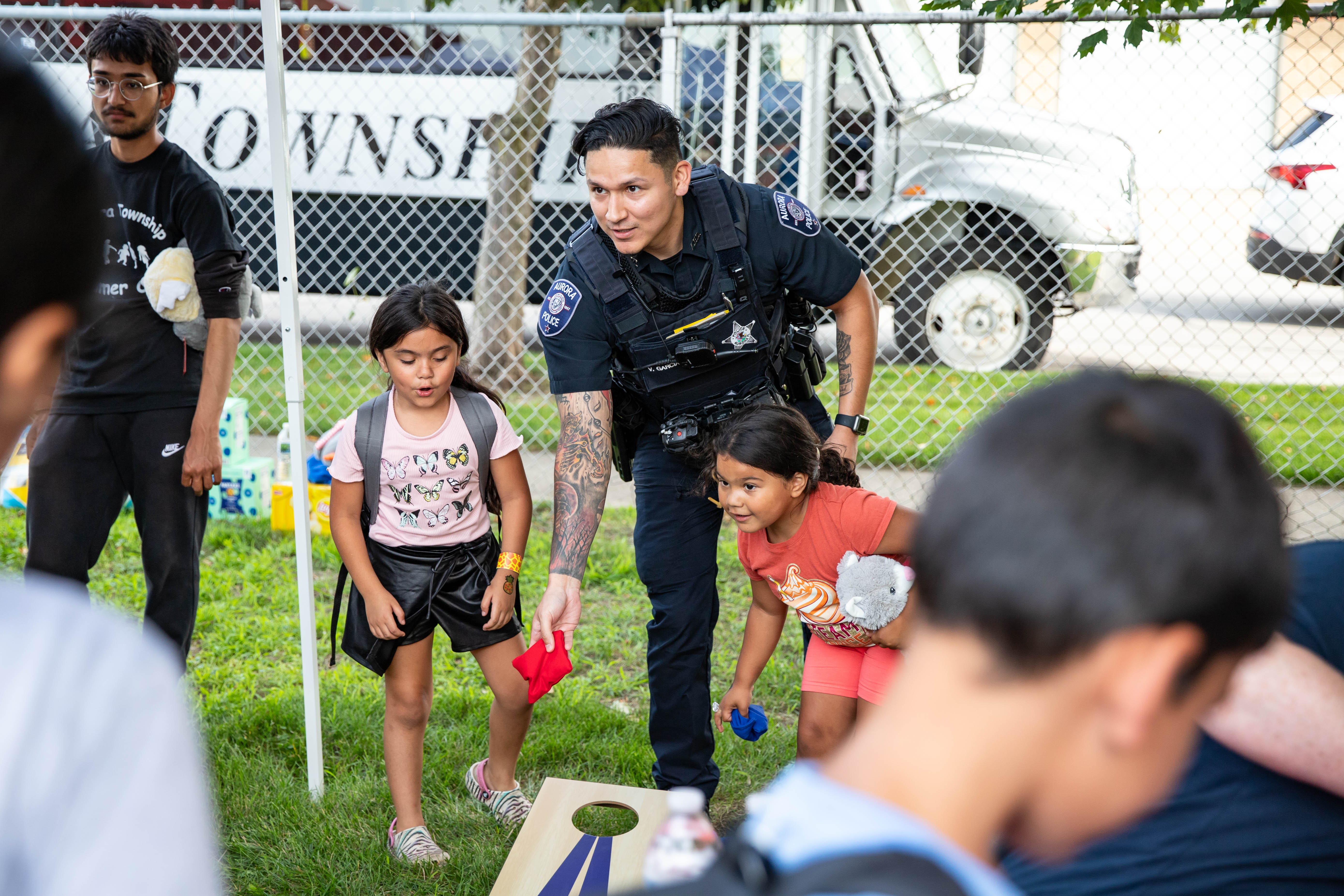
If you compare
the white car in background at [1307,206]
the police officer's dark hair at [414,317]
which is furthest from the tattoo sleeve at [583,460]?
the white car in background at [1307,206]

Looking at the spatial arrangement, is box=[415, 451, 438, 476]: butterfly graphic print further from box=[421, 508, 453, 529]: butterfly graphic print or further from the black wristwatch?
the black wristwatch

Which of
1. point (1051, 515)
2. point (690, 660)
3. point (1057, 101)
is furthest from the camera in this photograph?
point (1057, 101)

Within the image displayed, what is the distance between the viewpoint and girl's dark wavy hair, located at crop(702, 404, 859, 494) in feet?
9.43

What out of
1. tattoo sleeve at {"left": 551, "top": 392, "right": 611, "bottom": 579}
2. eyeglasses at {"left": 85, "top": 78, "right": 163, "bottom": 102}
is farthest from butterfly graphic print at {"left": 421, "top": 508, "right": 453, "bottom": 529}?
eyeglasses at {"left": 85, "top": 78, "right": 163, "bottom": 102}

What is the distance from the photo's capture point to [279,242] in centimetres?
295

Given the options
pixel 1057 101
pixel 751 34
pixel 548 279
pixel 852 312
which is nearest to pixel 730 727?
pixel 852 312

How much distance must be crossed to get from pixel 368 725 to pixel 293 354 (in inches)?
52.8

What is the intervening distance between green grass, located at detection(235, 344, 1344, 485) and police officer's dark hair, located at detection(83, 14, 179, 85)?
2890 mm

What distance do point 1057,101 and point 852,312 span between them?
444 inches

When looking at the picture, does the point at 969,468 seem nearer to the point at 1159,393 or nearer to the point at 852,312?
the point at 1159,393

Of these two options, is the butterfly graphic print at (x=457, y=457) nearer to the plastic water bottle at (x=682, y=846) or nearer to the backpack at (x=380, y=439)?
the backpack at (x=380, y=439)

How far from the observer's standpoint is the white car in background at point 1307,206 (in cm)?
761

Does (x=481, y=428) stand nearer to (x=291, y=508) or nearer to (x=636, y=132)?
(x=636, y=132)

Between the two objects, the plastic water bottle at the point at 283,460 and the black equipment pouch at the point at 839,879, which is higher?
the black equipment pouch at the point at 839,879
